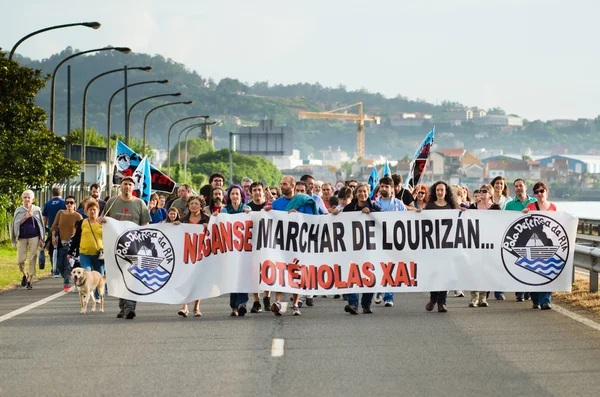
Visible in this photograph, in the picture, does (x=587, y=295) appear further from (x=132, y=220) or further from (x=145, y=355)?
(x=145, y=355)

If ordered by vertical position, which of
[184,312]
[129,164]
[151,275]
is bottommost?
[184,312]

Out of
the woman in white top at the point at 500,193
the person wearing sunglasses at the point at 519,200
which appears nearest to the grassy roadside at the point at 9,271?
the woman in white top at the point at 500,193

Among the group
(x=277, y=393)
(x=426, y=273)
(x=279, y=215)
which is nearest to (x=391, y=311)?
(x=426, y=273)

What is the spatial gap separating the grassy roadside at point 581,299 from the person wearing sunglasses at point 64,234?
7.60 meters

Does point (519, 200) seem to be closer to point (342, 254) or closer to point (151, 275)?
point (342, 254)

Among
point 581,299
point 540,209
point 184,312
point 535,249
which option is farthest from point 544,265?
point 184,312

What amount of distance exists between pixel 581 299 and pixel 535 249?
5.23 feet

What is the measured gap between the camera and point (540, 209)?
15.6 m

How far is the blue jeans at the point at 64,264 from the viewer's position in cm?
1912

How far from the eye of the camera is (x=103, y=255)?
15117 millimetres

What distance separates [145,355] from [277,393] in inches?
96.5

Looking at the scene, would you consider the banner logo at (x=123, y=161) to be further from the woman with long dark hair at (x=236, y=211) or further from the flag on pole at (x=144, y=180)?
the woman with long dark hair at (x=236, y=211)

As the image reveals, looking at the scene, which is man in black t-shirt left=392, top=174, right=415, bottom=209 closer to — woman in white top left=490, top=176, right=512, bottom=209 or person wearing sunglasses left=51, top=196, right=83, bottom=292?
woman in white top left=490, top=176, right=512, bottom=209

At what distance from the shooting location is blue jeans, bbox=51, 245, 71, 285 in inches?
753
